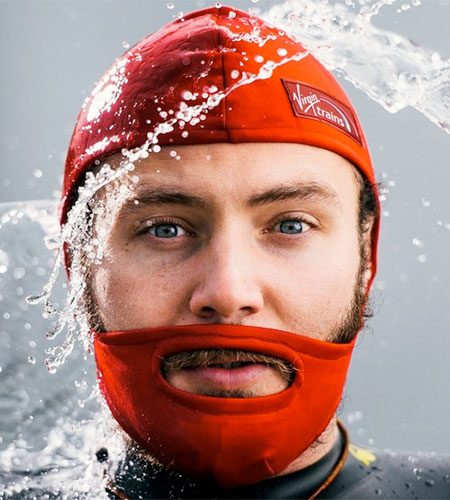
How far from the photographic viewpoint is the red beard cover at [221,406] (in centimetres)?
170

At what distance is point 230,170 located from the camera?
1772 millimetres

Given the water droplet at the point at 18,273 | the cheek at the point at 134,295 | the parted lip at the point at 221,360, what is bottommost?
the water droplet at the point at 18,273

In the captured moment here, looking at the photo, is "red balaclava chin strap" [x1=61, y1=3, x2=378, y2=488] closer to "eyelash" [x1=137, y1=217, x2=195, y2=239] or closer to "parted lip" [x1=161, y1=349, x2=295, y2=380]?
"parted lip" [x1=161, y1=349, x2=295, y2=380]

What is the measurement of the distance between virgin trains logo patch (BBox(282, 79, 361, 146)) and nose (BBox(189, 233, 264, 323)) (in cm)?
38

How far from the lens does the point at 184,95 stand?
1873 millimetres

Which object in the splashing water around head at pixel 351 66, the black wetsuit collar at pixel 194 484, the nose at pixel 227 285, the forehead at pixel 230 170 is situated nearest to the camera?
the nose at pixel 227 285

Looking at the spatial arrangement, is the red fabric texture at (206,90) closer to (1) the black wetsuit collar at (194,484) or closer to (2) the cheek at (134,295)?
(2) the cheek at (134,295)

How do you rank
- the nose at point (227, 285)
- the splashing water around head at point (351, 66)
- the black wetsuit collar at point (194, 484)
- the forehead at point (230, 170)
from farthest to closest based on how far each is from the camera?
1. the splashing water around head at point (351, 66)
2. the black wetsuit collar at point (194, 484)
3. the forehead at point (230, 170)
4. the nose at point (227, 285)

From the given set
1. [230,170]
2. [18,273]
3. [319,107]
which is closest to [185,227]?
[230,170]

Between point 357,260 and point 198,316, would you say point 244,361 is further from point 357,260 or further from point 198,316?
point 357,260

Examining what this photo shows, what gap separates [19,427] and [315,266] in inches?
47.1

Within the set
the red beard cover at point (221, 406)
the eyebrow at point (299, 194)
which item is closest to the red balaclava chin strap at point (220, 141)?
the red beard cover at point (221, 406)

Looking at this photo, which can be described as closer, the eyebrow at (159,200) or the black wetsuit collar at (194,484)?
the eyebrow at (159,200)

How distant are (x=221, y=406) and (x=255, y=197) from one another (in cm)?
43
